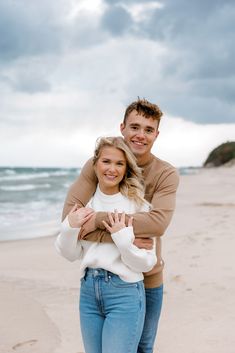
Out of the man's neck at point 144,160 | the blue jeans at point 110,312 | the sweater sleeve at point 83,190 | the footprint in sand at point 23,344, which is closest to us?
the blue jeans at point 110,312

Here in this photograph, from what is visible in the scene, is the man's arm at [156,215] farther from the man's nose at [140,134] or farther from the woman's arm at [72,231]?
the man's nose at [140,134]

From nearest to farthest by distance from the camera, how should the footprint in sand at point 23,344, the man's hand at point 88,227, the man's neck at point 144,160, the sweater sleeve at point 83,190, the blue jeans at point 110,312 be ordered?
1. the blue jeans at point 110,312
2. the man's hand at point 88,227
3. the sweater sleeve at point 83,190
4. the man's neck at point 144,160
5. the footprint in sand at point 23,344

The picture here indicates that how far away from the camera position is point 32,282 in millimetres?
7348

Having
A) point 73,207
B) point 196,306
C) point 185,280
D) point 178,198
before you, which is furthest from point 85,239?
point 178,198

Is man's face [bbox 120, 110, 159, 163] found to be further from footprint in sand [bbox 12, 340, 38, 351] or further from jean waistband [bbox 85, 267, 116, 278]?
footprint in sand [bbox 12, 340, 38, 351]

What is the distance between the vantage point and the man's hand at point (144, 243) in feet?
10.2

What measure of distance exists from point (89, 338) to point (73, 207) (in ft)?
2.45

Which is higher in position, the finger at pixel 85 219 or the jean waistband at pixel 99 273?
the finger at pixel 85 219

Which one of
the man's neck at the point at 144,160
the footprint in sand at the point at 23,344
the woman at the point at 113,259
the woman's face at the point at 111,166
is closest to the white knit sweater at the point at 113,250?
the woman at the point at 113,259

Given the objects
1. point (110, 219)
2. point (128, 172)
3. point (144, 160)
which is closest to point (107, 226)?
point (110, 219)

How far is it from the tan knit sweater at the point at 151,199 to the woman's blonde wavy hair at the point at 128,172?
11 centimetres

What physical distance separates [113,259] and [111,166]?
0.53m

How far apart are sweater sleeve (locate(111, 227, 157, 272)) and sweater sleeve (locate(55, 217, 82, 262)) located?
24 centimetres

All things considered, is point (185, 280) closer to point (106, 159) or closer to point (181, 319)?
point (181, 319)
